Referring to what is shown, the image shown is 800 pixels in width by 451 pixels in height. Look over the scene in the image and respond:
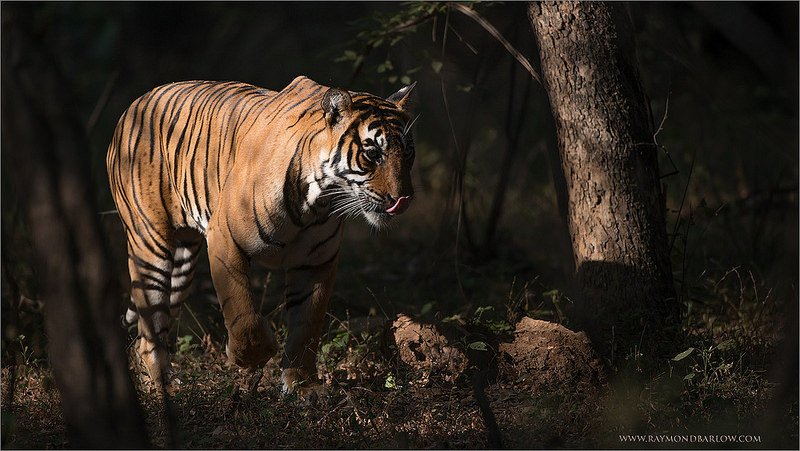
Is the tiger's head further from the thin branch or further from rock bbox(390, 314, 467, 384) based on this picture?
the thin branch

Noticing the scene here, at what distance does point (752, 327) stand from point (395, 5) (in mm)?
4245

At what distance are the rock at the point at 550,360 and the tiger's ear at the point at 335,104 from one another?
4.32 feet

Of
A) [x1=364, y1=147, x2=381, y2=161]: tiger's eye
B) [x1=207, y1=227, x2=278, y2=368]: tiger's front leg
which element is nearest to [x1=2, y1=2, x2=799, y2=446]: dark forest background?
[x1=364, y1=147, x2=381, y2=161]: tiger's eye

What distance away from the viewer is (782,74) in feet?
10.1

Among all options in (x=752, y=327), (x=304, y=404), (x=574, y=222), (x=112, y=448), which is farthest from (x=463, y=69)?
(x=112, y=448)

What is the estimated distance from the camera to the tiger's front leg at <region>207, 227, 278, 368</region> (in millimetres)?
4500

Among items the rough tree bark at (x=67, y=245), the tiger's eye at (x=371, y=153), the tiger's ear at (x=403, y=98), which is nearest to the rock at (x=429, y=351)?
the tiger's eye at (x=371, y=153)

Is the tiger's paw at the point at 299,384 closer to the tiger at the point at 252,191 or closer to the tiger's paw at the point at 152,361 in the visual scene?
the tiger at the point at 252,191

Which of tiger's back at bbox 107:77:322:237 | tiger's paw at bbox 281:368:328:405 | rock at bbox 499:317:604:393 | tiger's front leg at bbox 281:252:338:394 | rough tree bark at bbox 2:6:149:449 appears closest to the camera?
rough tree bark at bbox 2:6:149:449

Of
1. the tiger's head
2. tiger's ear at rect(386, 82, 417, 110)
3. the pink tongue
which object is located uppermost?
tiger's ear at rect(386, 82, 417, 110)

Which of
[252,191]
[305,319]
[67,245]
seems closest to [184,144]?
[252,191]

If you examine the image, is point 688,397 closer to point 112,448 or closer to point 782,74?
point 782,74

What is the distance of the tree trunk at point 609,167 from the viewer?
4715 mm

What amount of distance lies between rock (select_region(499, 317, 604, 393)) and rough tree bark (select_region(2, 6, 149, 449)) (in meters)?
1.96
